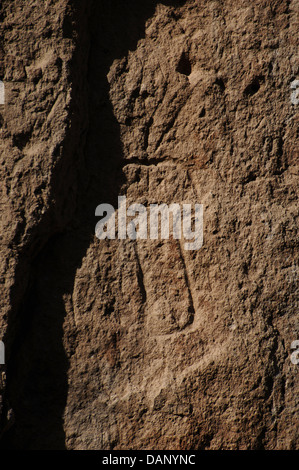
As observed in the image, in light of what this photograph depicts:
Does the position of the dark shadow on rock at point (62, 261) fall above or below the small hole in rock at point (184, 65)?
below

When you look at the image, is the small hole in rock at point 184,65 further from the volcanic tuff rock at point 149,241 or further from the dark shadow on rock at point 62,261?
the dark shadow on rock at point 62,261

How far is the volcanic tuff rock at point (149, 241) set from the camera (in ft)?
5.23

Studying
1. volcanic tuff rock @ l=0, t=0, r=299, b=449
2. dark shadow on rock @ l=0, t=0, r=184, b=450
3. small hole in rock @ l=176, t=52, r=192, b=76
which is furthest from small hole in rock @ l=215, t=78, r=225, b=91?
dark shadow on rock @ l=0, t=0, r=184, b=450

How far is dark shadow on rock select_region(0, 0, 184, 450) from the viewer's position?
162 cm

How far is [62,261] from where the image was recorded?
1676 mm

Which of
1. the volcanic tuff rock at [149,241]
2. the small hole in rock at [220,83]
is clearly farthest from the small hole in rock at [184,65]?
the small hole in rock at [220,83]

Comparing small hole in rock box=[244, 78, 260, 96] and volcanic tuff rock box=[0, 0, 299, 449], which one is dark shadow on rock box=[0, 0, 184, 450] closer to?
volcanic tuff rock box=[0, 0, 299, 449]

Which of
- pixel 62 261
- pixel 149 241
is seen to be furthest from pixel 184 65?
pixel 62 261

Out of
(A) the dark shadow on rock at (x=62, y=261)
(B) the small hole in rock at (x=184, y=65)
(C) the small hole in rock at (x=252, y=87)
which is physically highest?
(B) the small hole in rock at (x=184, y=65)

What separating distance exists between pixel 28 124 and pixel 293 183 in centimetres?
85
